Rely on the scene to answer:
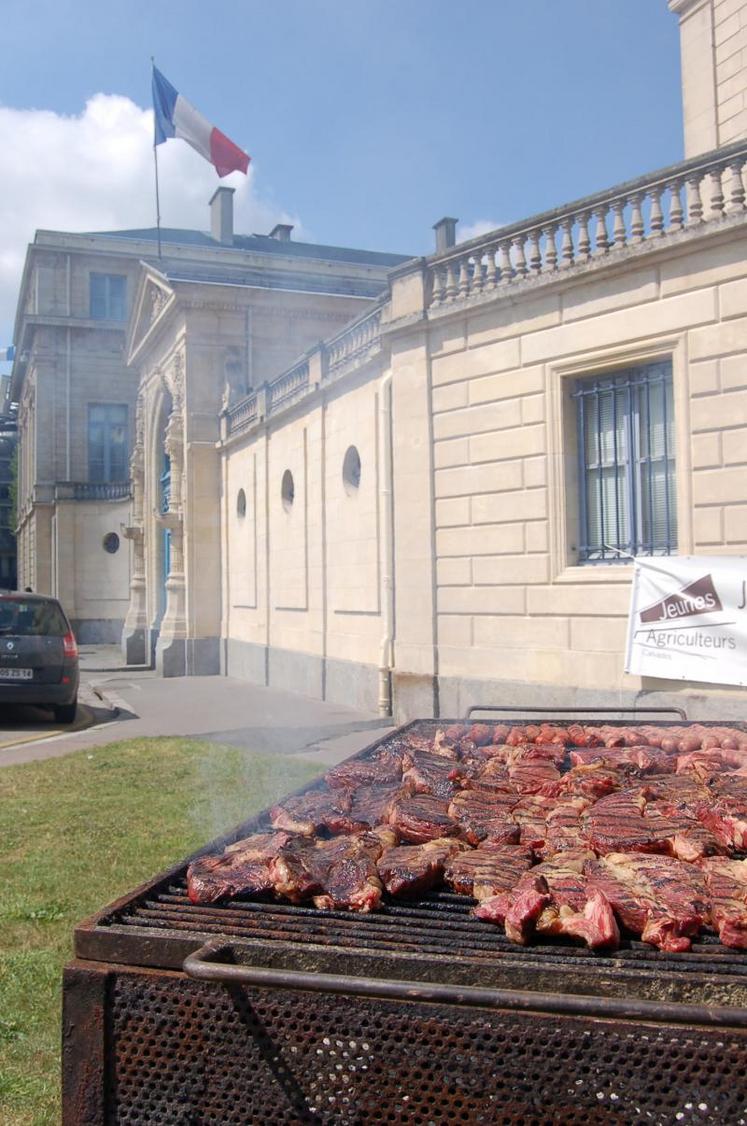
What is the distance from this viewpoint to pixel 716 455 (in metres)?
8.87

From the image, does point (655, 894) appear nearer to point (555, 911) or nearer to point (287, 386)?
point (555, 911)

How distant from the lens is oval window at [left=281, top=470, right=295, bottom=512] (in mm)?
17817

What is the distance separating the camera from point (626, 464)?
32.5ft

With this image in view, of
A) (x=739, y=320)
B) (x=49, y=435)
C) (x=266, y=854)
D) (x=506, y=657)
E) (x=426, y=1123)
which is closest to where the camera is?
(x=426, y=1123)

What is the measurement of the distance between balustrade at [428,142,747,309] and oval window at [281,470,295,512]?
675 centimetres

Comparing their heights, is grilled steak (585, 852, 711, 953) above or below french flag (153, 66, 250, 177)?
below

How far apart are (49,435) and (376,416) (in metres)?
32.1

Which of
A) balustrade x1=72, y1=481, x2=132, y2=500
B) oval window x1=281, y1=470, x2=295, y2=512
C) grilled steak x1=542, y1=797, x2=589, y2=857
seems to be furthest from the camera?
balustrade x1=72, y1=481, x2=132, y2=500

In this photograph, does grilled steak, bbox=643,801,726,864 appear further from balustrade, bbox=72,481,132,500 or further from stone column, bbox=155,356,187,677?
balustrade, bbox=72,481,132,500

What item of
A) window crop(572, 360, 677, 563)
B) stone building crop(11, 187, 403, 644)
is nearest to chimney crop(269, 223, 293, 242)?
stone building crop(11, 187, 403, 644)

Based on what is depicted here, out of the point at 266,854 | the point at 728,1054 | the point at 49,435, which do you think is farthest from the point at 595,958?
the point at 49,435

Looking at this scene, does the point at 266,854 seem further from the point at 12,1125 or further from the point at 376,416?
the point at 376,416

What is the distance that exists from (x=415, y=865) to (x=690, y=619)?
672 centimetres

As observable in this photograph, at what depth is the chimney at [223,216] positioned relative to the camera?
4144 centimetres
